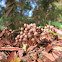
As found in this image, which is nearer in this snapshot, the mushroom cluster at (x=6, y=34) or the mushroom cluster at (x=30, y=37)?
the mushroom cluster at (x=30, y=37)

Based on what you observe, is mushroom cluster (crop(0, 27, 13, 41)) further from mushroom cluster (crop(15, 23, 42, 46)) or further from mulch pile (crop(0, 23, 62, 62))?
mushroom cluster (crop(15, 23, 42, 46))

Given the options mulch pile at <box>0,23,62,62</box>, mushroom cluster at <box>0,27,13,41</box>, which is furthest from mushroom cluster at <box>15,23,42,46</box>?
mushroom cluster at <box>0,27,13,41</box>

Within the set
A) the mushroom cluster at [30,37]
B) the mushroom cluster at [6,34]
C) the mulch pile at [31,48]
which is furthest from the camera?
the mushroom cluster at [6,34]

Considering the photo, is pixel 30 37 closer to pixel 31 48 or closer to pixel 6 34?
pixel 31 48

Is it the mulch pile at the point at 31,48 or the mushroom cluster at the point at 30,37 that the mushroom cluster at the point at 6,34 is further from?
the mushroom cluster at the point at 30,37

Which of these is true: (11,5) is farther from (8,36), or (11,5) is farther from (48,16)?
(48,16)

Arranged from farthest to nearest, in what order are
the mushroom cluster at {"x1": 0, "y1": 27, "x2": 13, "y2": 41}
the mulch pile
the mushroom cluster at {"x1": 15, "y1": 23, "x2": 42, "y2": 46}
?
the mushroom cluster at {"x1": 0, "y1": 27, "x2": 13, "y2": 41}
the mushroom cluster at {"x1": 15, "y1": 23, "x2": 42, "y2": 46}
the mulch pile

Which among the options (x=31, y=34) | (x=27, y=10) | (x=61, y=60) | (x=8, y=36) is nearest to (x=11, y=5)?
(x=27, y=10)

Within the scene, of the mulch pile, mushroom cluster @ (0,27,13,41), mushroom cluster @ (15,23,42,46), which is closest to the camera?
the mulch pile

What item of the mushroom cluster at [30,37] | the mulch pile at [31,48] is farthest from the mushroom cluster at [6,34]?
the mushroom cluster at [30,37]

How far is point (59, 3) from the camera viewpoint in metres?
2.86

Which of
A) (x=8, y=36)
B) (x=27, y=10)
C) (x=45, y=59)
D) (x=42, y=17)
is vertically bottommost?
(x=45, y=59)

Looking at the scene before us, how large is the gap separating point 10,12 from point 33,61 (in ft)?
3.89

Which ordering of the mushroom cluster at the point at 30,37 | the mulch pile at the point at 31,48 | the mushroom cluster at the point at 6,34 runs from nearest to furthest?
the mulch pile at the point at 31,48 < the mushroom cluster at the point at 30,37 < the mushroom cluster at the point at 6,34
